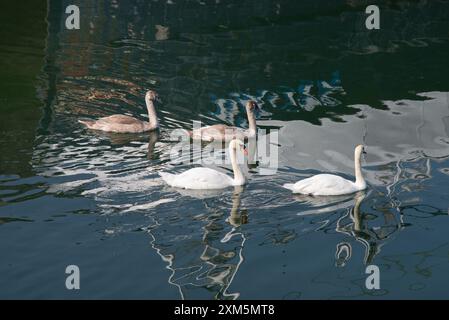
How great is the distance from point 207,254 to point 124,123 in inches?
227

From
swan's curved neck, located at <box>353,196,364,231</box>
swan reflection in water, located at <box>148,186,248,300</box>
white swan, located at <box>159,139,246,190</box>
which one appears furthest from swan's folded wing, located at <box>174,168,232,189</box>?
swan's curved neck, located at <box>353,196,364,231</box>

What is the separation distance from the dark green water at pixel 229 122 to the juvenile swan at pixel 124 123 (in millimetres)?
224

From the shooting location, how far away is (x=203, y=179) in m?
13.9

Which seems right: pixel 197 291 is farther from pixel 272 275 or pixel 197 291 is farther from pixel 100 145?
pixel 100 145

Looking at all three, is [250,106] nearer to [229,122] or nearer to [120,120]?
[229,122]

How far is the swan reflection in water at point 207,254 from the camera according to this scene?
434 inches

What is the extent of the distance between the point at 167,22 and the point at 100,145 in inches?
423

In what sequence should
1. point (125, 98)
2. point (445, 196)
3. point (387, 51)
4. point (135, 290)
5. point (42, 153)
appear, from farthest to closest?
point (387, 51) < point (125, 98) < point (42, 153) < point (445, 196) < point (135, 290)

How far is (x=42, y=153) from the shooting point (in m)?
15.4

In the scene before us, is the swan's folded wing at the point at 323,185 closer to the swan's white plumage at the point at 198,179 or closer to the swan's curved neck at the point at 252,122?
the swan's white plumage at the point at 198,179

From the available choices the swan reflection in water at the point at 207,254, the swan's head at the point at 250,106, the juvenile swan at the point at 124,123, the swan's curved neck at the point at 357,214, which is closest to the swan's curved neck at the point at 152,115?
the juvenile swan at the point at 124,123

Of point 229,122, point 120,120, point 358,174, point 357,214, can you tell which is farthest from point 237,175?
point 229,122

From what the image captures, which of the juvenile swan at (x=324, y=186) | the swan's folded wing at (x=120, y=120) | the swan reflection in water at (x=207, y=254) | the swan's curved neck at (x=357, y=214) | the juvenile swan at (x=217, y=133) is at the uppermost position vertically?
the swan's folded wing at (x=120, y=120)

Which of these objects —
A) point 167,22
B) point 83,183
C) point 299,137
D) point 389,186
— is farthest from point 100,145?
point 167,22
